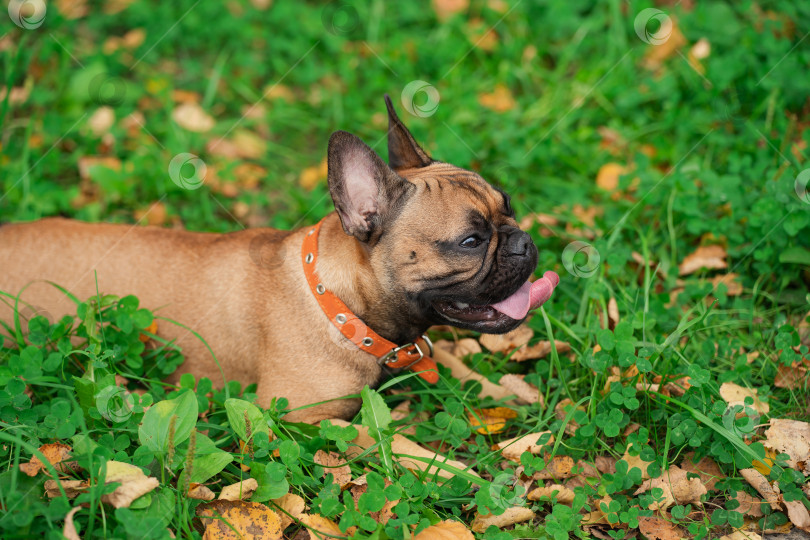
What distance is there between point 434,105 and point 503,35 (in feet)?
5.32

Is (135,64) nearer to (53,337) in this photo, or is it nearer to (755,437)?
(53,337)

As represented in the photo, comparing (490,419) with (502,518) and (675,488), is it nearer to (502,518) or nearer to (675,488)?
(502,518)

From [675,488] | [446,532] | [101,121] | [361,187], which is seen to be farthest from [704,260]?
[101,121]

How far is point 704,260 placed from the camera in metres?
4.23

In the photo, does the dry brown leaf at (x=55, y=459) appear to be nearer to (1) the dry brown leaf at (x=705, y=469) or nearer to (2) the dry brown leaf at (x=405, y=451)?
(2) the dry brown leaf at (x=405, y=451)

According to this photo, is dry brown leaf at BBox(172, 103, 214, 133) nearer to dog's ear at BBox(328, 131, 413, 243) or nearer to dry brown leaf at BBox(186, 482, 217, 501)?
dog's ear at BBox(328, 131, 413, 243)

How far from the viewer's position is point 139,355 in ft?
11.7

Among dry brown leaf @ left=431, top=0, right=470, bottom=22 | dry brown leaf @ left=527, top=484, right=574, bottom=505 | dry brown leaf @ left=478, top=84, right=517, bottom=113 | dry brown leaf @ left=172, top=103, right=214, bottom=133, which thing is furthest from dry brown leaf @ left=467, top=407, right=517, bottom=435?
dry brown leaf @ left=431, top=0, right=470, bottom=22

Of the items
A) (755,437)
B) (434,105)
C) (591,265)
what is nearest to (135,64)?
(434,105)

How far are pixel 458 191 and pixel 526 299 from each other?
674mm

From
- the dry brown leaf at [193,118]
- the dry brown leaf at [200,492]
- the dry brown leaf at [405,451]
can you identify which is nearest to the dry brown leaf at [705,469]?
the dry brown leaf at [405,451]

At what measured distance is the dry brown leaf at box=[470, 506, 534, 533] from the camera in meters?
2.89

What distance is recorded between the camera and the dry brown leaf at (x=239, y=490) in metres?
2.82

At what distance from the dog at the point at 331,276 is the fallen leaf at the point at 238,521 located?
67 cm
